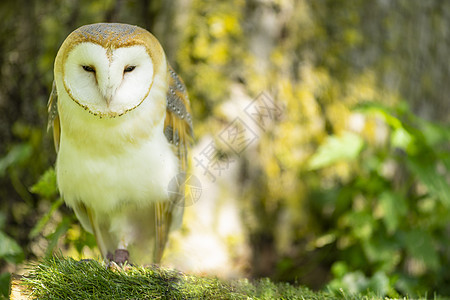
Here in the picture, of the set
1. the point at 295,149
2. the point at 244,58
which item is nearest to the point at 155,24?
the point at 244,58

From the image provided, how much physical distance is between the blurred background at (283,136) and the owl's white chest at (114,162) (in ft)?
2.64

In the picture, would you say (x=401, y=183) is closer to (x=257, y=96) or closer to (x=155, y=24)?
(x=257, y=96)

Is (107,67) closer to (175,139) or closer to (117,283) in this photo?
(175,139)

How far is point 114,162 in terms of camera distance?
44.3 inches

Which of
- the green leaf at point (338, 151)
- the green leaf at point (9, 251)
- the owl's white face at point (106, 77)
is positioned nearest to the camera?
the owl's white face at point (106, 77)

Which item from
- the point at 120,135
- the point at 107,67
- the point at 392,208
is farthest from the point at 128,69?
the point at 392,208

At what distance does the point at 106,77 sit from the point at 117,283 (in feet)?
1.54

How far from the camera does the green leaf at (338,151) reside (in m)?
2.28

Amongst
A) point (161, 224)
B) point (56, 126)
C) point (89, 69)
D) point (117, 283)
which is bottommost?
point (117, 283)

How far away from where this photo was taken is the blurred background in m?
2.31

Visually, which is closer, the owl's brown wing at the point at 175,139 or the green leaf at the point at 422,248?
the owl's brown wing at the point at 175,139

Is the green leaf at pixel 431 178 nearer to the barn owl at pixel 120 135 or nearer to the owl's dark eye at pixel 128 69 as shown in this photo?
the barn owl at pixel 120 135

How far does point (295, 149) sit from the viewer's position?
269cm

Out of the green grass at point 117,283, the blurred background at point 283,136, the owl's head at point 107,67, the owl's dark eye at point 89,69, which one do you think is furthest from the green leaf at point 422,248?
the owl's dark eye at point 89,69
